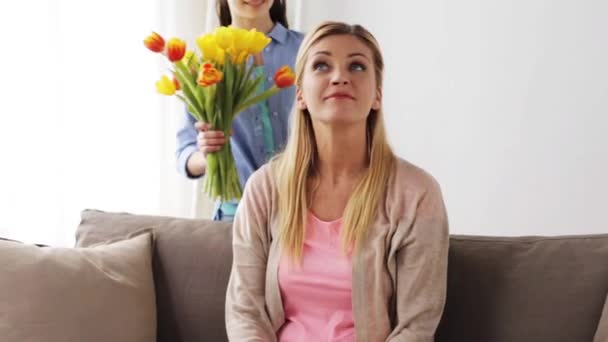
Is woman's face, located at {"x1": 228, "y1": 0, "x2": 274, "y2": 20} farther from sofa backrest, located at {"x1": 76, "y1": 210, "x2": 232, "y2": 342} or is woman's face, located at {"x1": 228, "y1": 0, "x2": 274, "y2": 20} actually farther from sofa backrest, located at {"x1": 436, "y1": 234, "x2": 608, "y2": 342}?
sofa backrest, located at {"x1": 436, "y1": 234, "x2": 608, "y2": 342}

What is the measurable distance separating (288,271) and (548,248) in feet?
1.85

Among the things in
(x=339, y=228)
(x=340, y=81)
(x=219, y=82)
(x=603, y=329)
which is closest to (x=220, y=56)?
(x=219, y=82)

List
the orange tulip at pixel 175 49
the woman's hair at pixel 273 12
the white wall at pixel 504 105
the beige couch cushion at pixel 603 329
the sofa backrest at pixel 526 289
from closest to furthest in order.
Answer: the beige couch cushion at pixel 603 329 → the sofa backrest at pixel 526 289 → the orange tulip at pixel 175 49 → the woman's hair at pixel 273 12 → the white wall at pixel 504 105

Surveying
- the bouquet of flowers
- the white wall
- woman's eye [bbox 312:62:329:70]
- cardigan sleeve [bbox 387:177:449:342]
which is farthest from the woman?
the white wall

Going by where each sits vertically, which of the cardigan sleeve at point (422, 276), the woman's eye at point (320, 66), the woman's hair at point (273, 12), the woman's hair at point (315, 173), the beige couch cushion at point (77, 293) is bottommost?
the beige couch cushion at point (77, 293)

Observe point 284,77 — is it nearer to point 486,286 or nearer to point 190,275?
point 190,275

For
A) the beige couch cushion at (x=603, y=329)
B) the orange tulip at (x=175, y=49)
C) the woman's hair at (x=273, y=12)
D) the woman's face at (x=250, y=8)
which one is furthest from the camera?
the woman's hair at (x=273, y=12)

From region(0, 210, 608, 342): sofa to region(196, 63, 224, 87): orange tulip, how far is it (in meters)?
0.36

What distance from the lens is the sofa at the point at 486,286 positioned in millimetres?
1582

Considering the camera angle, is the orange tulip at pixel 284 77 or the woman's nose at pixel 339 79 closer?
the woman's nose at pixel 339 79

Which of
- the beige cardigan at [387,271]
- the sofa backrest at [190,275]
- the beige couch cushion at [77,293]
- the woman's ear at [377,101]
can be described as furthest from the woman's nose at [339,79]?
the beige couch cushion at [77,293]

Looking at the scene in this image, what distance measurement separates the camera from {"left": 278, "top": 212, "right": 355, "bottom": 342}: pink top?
1.53 meters

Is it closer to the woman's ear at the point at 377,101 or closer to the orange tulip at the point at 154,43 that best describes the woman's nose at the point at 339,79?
A: the woman's ear at the point at 377,101

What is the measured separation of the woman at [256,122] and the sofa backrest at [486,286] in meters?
0.17
